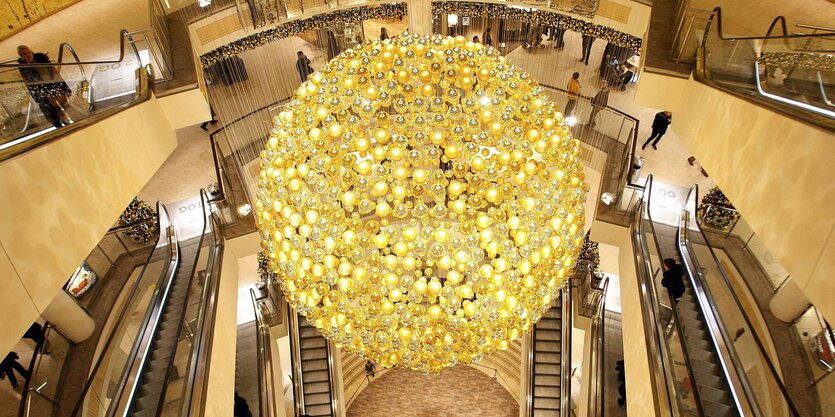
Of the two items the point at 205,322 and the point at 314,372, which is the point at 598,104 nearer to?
the point at 205,322

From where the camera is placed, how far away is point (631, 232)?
25.4ft

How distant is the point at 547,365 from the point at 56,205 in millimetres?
9273

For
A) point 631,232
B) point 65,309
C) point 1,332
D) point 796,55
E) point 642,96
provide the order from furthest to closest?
1. point 631,232
2. point 642,96
3. point 65,309
4. point 796,55
5. point 1,332

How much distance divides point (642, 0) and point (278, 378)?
990 centimetres

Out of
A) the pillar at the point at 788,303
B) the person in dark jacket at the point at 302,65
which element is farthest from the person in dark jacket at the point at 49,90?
the pillar at the point at 788,303

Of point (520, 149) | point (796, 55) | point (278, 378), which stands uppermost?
point (796, 55)

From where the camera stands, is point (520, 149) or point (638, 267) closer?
point (520, 149)

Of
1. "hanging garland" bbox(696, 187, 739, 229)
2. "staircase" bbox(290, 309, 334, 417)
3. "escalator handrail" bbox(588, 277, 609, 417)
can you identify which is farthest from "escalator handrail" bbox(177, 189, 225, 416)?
"hanging garland" bbox(696, 187, 739, 229)

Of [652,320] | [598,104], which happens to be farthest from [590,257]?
[652,320]

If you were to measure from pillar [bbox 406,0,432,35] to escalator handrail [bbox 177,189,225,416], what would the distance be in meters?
5.69

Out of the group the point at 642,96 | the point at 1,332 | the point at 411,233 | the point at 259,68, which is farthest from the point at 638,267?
the point at 259,68

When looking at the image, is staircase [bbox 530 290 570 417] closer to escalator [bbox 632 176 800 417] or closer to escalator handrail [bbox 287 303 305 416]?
escalator [bbox 632 176 800 417]

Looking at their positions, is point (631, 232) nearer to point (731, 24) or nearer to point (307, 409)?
point (731, 24)

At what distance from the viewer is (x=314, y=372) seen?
11.0 meters
